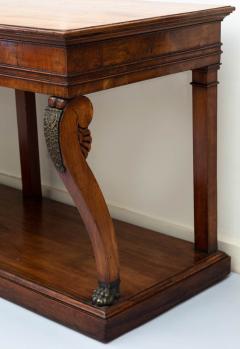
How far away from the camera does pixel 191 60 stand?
79.0 inches

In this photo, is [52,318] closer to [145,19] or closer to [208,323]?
[208,323]

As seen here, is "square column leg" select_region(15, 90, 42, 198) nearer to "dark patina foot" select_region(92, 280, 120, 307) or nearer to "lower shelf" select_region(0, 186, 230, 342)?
"lower shelf" select_region(0, 186, 230, 342)

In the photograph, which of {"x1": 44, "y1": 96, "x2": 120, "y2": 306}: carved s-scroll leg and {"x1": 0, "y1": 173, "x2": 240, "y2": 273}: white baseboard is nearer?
{"x1": 44, "y1": 96, "x2": 120, "y2": 306}: carved s-scroll leg

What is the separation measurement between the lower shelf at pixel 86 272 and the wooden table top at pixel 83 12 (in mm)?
687

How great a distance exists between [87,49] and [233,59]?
0.60 m

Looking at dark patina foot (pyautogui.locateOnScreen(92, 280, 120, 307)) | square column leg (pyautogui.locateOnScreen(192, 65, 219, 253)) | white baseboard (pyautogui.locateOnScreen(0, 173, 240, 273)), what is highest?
square column leg (pyautogui.locateOnScreen(192, 65, 219, 253))

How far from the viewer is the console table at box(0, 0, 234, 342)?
1.74 meters

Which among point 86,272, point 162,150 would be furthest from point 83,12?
point 86,272

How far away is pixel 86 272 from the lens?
2.12 meters

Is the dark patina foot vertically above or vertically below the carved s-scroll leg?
below

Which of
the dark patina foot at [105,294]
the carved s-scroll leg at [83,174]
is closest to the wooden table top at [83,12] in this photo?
the carved s-scroll leg at [83,174]

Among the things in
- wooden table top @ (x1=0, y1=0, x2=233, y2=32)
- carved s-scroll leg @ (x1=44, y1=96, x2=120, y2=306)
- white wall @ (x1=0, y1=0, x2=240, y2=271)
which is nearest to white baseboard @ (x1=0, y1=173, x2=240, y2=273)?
white wall @ (x1=0, y1=0, x2=240, y2=271)

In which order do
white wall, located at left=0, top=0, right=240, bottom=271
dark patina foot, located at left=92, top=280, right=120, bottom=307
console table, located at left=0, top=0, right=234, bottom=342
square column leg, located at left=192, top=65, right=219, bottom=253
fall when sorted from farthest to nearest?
1. white wall, located at left=0, top=0, right=240, bottom=271
2. square column leg, located at left=192, top=65, right=219, bottom=253
3. dark patina foot, located at left=92, top=280, right=120, bottom=307
4. console table, located at left=0, top=0, right=234, bottom=342

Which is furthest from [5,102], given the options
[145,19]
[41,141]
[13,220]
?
[145,19]
